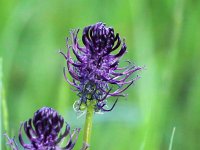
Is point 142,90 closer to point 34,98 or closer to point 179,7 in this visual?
point 179,7

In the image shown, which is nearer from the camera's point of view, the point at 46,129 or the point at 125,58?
the point at 46,129

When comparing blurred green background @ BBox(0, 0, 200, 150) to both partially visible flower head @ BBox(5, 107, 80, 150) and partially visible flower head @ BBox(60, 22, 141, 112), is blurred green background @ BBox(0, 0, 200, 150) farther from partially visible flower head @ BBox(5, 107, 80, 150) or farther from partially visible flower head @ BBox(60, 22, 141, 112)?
partially visible flower head @ BBox(5, 107, 80, 150)

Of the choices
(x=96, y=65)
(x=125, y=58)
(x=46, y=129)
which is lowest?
(x=46, y=129)

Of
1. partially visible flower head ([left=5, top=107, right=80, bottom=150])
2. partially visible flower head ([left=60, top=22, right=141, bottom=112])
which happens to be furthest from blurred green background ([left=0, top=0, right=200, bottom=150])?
partially visible flower head ([left=5, top=107, right=80, bottom=150])

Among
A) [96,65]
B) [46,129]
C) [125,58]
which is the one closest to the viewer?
[46,129]

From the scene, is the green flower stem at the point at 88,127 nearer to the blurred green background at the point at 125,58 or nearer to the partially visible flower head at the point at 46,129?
the partially visible flower head at the point at 46,129

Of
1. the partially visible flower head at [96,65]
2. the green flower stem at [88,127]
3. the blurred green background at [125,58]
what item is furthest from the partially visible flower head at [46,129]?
the blurred green background at [125,58]

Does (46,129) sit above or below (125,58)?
below

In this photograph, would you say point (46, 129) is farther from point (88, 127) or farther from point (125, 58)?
point (125, 58)

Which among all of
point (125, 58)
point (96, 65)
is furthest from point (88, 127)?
point (125, 58)

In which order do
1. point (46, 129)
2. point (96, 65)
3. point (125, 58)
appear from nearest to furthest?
point (46, 129) → point (96, 65) → point (125, 58)
